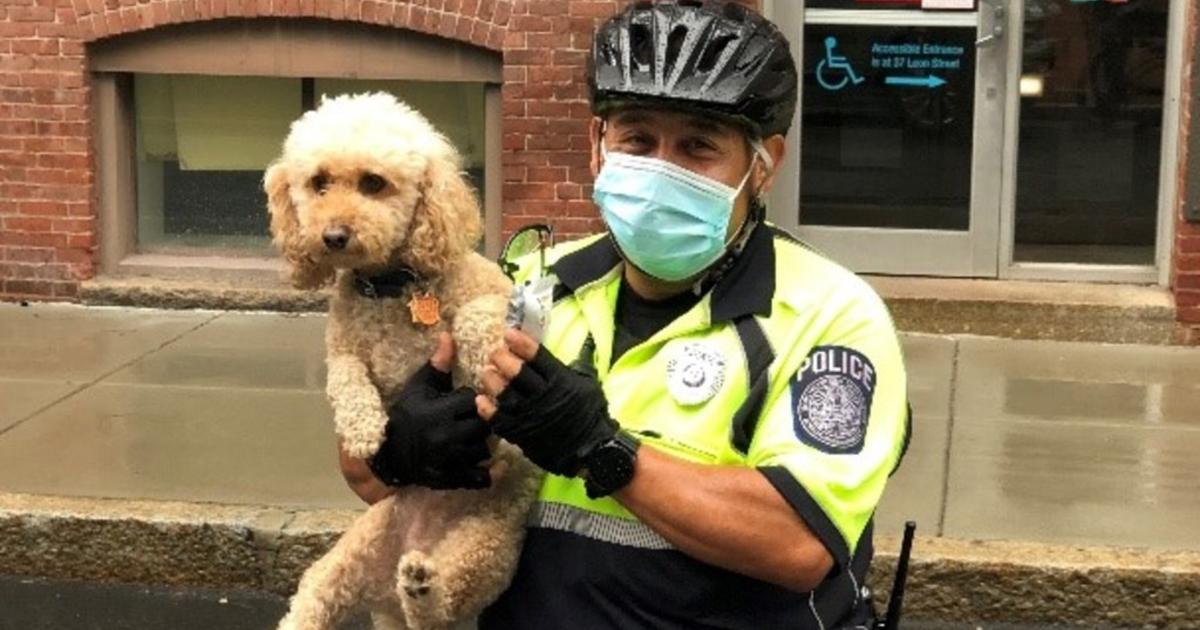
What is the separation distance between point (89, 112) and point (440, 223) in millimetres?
6647

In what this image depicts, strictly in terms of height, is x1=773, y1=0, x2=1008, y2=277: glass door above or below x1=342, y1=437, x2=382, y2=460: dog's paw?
above

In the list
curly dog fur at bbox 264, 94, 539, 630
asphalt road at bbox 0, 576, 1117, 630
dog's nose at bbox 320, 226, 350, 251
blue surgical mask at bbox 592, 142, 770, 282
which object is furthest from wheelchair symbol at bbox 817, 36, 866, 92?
blue surgical mask at bbox 592, 142, 770, 282

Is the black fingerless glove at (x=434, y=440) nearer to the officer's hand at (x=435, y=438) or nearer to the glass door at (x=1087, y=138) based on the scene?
the officer's hand at (x=435, y=438)

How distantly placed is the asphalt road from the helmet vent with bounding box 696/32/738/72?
2984mm

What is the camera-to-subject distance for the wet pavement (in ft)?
19.2

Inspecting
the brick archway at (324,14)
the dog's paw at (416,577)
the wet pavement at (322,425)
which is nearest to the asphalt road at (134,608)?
the wet pavement at (322,425)

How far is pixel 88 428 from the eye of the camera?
6781mm

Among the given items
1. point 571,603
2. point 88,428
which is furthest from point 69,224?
point 571,603

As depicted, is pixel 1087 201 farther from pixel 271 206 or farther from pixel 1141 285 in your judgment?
pixel 271 206

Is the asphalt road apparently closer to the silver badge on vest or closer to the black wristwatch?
the silver badge on vest

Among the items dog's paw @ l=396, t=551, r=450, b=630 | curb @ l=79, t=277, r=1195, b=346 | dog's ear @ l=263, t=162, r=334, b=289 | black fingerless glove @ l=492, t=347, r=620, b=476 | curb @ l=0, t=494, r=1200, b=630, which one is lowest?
curb @ l=0, t=494, r=1200, b=630

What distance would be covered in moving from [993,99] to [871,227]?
34.6 inches

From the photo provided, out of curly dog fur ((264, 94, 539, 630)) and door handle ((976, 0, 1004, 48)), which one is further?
door handle ((976, 0, 1004, 48))

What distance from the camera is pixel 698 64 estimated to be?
8.71ft
